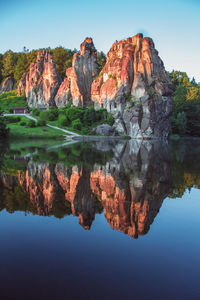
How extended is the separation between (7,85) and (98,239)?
11871cm

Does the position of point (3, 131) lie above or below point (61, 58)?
below

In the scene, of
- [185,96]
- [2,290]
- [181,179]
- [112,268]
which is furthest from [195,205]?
[185,96]

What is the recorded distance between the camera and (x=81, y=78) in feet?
257

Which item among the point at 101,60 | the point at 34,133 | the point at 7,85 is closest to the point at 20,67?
the point at 7,85

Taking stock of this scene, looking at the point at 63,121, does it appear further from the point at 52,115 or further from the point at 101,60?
the point at 101,60

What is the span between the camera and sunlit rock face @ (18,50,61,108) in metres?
85.2

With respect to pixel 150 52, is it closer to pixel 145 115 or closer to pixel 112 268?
pixel 145 115

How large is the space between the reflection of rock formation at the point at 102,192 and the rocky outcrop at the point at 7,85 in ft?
353

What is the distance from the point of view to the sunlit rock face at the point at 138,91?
61.5 metres

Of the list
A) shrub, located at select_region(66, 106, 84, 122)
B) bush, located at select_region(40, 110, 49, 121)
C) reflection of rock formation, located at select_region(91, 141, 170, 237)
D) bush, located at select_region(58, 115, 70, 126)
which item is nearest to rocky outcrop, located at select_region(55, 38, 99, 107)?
shrub, located at select_region(66, 106, 84, 122)

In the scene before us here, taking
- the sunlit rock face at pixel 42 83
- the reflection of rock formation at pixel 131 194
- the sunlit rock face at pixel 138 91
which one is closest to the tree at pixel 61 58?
the sunlit rock face at pixel 42 83

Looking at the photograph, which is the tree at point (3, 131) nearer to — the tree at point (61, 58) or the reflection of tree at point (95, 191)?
the reflection of tree at point (95, 191)

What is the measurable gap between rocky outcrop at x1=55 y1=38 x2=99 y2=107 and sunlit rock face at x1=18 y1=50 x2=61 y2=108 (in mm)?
4606

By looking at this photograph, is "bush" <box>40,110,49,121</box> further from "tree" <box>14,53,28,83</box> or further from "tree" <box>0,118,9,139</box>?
"tree" <box>14,53,28,83</box>
